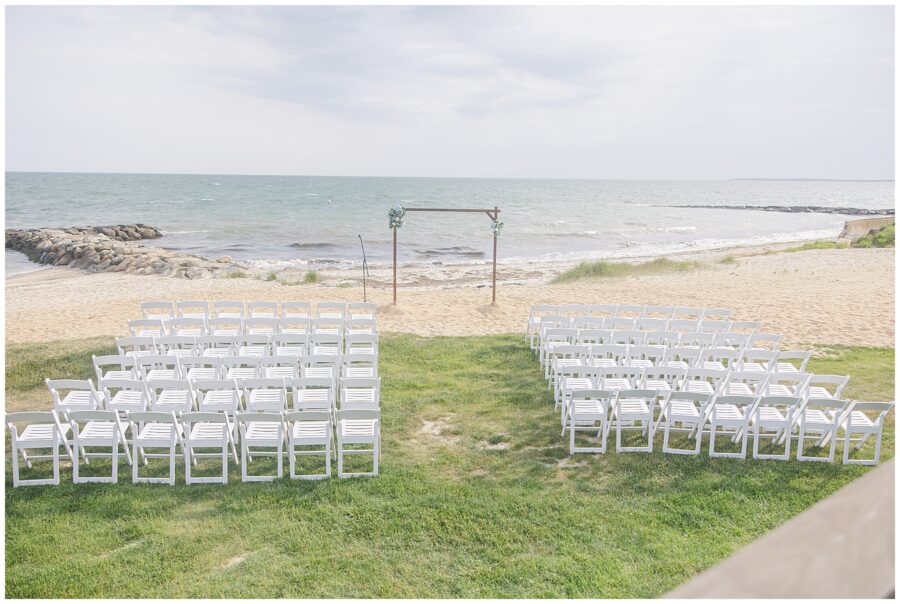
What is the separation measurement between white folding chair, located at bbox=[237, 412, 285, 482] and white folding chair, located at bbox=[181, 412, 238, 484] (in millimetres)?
164

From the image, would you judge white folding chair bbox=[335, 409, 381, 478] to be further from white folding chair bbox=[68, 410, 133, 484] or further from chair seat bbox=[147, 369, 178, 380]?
chair seat bbox=[147, 369, 178, 380]

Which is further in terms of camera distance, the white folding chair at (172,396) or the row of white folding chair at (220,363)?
the row of white folding chair at (220,363)

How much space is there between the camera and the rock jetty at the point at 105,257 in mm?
28048

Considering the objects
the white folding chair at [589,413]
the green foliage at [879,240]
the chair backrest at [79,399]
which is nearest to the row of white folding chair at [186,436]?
the chair backrest at [79,399]

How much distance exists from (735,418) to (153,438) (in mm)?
6633

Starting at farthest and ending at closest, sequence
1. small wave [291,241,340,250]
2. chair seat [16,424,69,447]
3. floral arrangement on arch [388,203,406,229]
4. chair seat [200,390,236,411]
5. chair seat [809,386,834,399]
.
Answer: small wave [291,241,340,250]
floral arrangement on arch [388,203,406,229]
chair seat [809,386,834,399]
chair seat [200,390,236,411]
chair seat [16,424,69,447]

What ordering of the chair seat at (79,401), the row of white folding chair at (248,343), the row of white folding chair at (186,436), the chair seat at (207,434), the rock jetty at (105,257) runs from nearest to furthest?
the row of white folding chair at (186,436) → the chair seat at (207,434) → the chair seat at (79,401) → the row of white folding chair at (248,343) → the rock jetty at (105,257)

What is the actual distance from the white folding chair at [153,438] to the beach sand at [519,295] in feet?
22.4

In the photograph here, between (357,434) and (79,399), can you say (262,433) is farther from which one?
(79,399)

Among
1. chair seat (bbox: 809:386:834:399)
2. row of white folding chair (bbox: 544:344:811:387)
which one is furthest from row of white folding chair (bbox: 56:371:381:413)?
chair seat (bbox: 809:386:834:399)

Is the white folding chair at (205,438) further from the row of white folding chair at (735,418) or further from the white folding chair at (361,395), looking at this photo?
the row of white folding chair at (735,418)

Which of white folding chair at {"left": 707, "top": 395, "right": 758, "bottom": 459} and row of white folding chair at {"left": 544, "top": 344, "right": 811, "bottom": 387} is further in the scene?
row of white folding chair at {"left": 544, "top": 344, "right": 811, "bottom": 387}

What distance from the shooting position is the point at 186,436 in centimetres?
717

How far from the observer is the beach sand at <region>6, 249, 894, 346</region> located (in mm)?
14523
